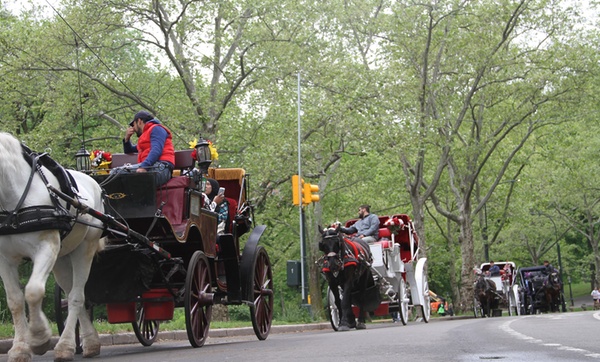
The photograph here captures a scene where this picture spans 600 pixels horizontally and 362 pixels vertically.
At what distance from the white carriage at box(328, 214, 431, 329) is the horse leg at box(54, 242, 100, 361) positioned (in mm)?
9484

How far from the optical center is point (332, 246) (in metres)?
18.0

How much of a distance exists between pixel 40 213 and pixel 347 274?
10324 millimetres

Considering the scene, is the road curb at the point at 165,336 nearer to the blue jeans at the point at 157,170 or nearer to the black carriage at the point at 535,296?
the blue jeans at the point at 157,170

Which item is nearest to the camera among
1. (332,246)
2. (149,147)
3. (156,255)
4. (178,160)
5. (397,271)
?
(156,255)

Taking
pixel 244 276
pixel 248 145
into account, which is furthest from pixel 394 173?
pixel 244 276

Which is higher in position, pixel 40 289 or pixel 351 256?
pixel 351 256

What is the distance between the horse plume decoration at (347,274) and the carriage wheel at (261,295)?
4042 millimetres

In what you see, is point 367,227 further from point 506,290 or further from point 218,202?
point 506,290

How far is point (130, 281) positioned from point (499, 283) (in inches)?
1050

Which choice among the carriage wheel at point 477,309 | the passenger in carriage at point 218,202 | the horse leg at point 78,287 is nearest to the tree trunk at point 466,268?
the carriage wheel at point 477,309

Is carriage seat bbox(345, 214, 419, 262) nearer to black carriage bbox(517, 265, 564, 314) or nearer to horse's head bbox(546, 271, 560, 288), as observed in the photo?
black carriage bbox(517, 265, 564, 314)

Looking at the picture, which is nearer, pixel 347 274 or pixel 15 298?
pixel 15 298

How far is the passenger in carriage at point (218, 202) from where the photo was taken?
1273 centimetres

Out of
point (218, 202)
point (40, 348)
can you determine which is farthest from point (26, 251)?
point (218, 202)
